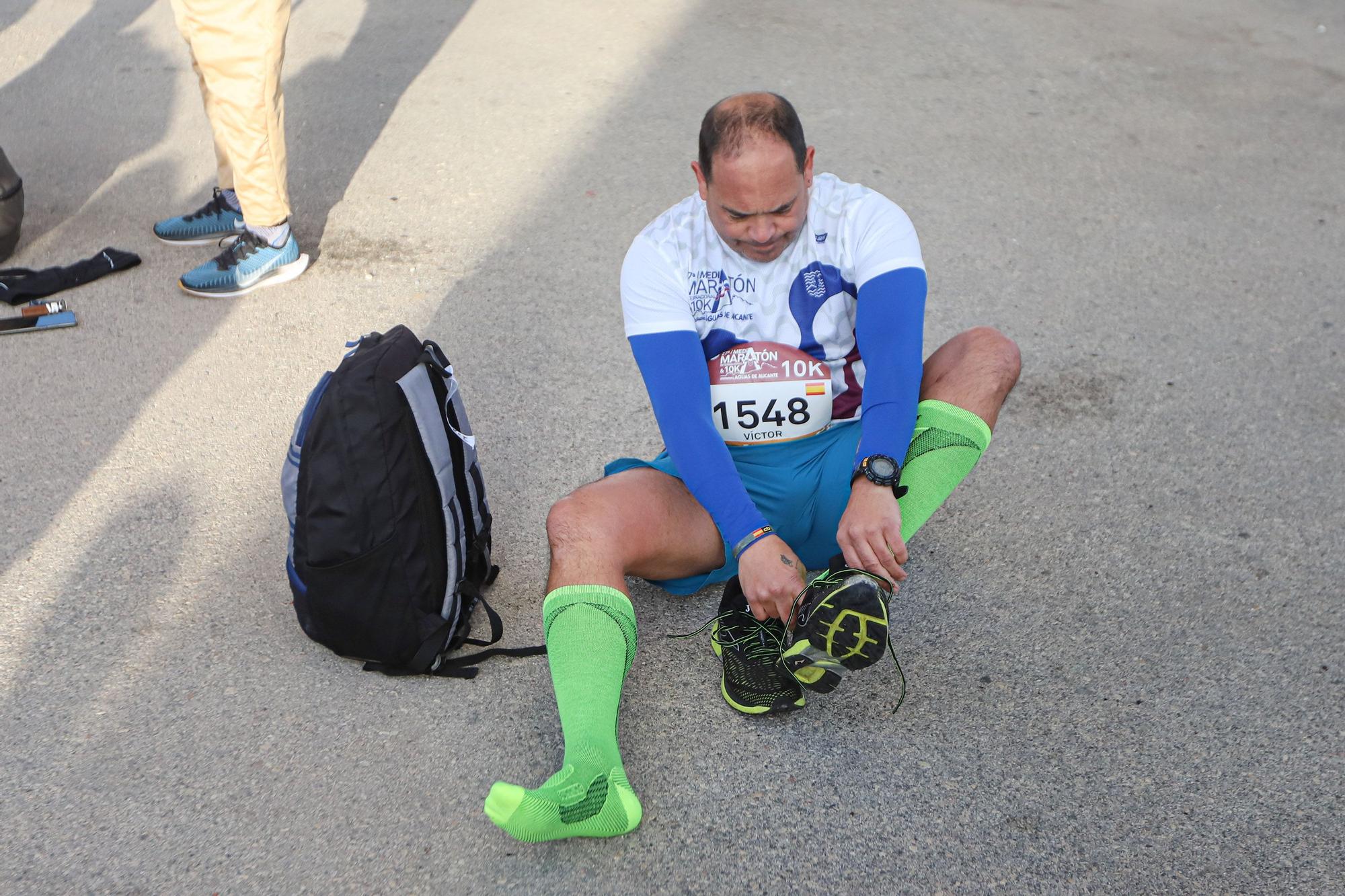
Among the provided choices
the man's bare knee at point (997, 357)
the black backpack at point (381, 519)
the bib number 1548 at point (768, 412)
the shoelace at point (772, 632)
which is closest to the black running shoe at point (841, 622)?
the shoelace at point (772, 632)

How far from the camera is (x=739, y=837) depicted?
1.94m

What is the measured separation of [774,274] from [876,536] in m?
0.60

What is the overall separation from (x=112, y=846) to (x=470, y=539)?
2.94ft

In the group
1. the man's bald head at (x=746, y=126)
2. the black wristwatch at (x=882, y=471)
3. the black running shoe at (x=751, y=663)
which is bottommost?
the black running shoe at (x=751, y=663)

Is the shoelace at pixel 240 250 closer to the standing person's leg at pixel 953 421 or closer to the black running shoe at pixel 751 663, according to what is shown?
the black running shoe at pixel 751 663

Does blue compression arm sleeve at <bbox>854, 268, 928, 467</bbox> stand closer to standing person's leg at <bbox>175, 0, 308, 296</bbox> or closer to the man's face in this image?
the man's face

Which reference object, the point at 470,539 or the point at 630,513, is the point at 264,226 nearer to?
the point at 470,539

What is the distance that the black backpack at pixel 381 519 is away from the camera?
214cm

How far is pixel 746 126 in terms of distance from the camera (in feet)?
6.64

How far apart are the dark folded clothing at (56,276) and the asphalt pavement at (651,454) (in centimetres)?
8

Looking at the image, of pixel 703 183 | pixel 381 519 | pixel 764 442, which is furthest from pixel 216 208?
pixel 764 442

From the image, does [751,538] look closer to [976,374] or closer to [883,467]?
[883,467]

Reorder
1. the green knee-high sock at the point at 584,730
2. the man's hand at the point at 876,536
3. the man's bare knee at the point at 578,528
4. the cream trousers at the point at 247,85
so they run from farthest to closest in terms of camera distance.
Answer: the cream trousers at the point at 247,85 → the man's bare knee at the point at 578,528 → the man's hand at the point at 876,536 → the green knee-high sock at the point at 584,730

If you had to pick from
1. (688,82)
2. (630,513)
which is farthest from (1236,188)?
(630,513)
